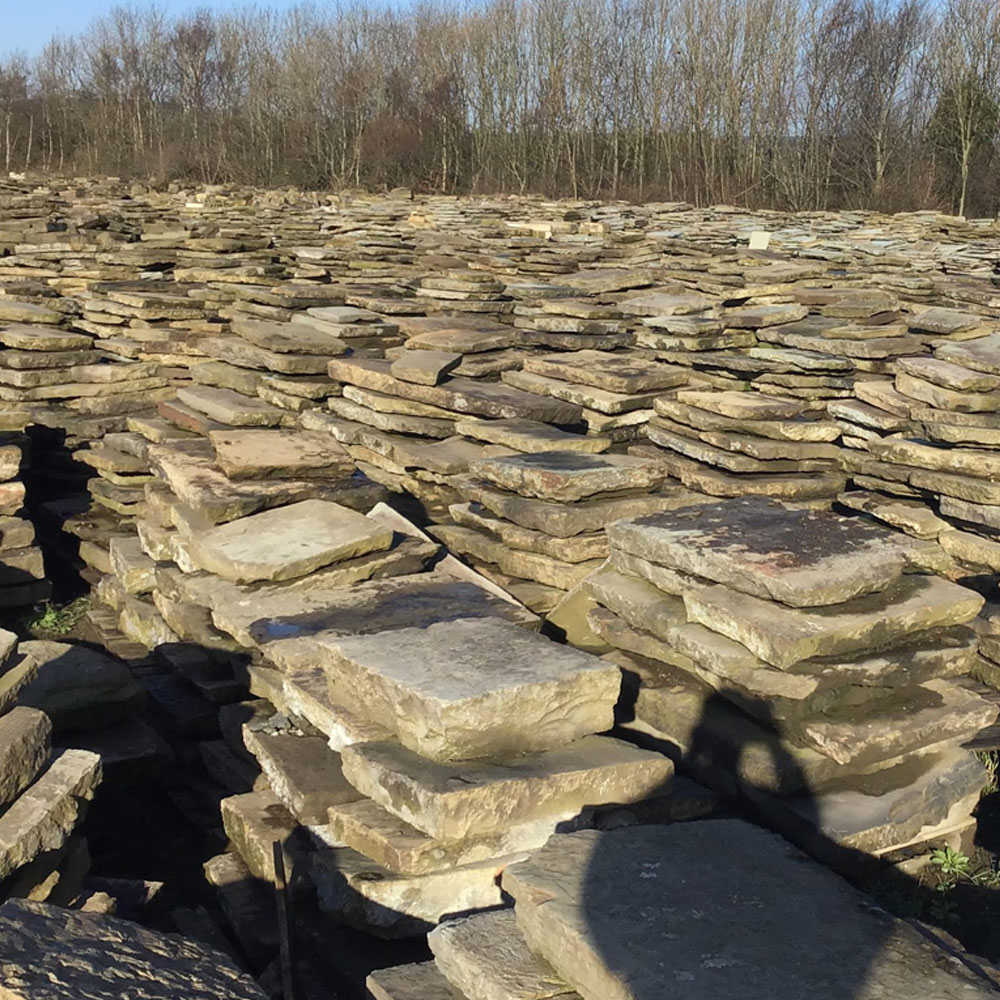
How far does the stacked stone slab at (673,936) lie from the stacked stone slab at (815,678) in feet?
1.83

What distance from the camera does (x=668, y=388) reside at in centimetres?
650

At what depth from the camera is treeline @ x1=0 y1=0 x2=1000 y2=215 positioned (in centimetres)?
2998

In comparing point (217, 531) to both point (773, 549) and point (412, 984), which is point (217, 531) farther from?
point (412, 984)

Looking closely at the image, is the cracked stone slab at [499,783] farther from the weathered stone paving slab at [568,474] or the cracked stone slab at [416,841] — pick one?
the weathered stone paving slab at [568,474]

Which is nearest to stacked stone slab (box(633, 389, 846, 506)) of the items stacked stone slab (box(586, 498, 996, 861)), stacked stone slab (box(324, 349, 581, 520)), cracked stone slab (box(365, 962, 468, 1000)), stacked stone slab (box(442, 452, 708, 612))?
stacked stone slab (box(442, 452, 708, 612))

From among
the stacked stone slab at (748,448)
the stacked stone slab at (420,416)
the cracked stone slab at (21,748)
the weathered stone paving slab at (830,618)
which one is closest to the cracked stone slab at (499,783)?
the weathered stone paving slab at (830,618)

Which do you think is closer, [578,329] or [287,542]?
[287,542]

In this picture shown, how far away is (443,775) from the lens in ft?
9.64

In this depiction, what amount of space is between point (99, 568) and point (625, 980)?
507cm

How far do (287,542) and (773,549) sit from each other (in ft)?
6.36

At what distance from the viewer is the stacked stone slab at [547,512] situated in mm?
4789

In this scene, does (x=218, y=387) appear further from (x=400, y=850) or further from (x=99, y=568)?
(x=400, y=850)

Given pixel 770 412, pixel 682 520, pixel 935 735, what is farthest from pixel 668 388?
pixel 935 735

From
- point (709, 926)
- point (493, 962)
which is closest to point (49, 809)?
point (493, 962)
